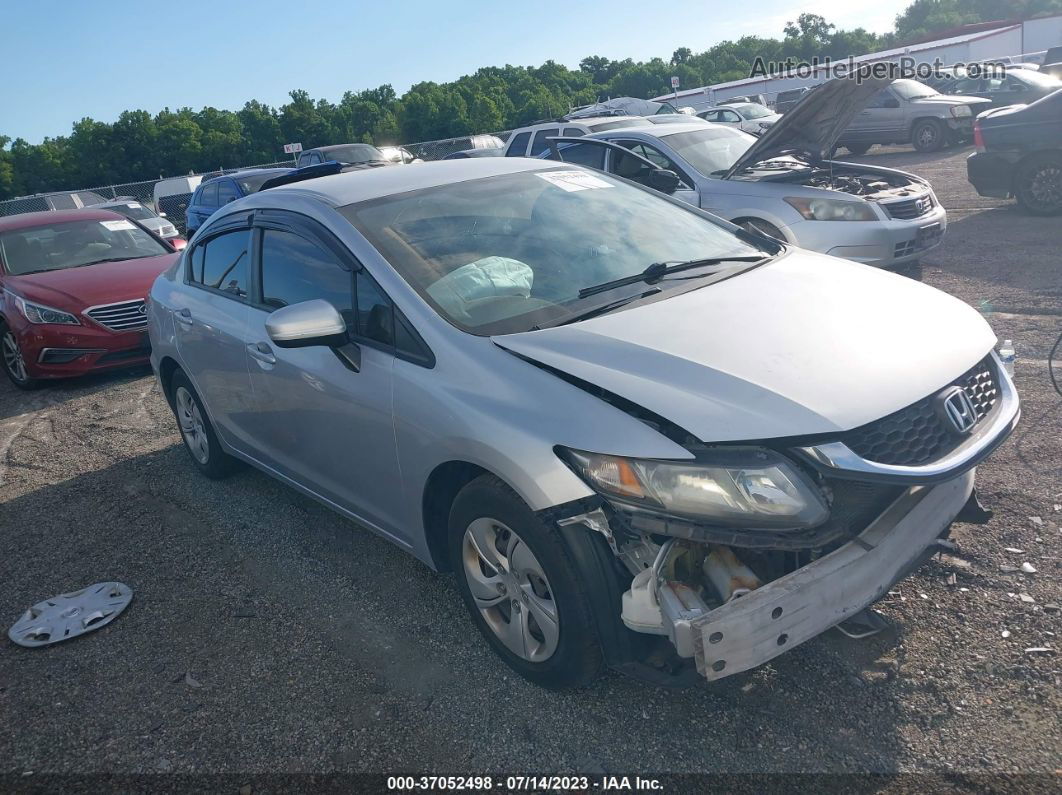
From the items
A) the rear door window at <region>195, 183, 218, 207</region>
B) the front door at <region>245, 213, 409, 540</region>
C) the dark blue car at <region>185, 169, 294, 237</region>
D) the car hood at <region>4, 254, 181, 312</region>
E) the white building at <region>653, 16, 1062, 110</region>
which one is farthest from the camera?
the white building at <region>653, 16, 1062, 110</region>

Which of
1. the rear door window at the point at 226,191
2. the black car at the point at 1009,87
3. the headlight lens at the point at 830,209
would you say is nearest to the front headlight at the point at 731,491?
the headlight lens at the point at 830,209

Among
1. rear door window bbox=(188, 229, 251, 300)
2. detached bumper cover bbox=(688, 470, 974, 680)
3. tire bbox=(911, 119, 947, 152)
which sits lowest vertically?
tire bbox=(911, 119, 947, 152)

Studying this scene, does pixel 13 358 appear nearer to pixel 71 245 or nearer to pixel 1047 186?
pixel 71 245

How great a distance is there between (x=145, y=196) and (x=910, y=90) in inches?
1046

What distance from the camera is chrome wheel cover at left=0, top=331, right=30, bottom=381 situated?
27.8 feet

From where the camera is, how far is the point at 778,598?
8.15 feet

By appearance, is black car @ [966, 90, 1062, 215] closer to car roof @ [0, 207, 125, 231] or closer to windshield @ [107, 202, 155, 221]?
car roof @ [0, 207, 125, 231]

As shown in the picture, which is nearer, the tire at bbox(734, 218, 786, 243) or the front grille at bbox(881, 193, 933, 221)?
the front grille at bbox(881, 193, 933, 221)

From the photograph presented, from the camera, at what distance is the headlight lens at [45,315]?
8180mm

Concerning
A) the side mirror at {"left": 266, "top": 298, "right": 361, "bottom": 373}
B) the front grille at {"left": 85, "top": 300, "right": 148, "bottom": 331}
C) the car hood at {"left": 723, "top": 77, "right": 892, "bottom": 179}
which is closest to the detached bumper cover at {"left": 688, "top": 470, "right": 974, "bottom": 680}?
the side mirror at {"left": 266, "top": 298, "right": 361, "bottom": 373}

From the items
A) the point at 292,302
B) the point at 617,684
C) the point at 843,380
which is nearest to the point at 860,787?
the point at 617,684

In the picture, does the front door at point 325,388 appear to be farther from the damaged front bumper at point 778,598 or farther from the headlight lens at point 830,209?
the headlight lens at point 830,209

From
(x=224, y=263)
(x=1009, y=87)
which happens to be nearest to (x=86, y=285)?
(x=224, y=263)

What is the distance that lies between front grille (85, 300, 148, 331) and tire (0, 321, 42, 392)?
891 mm
